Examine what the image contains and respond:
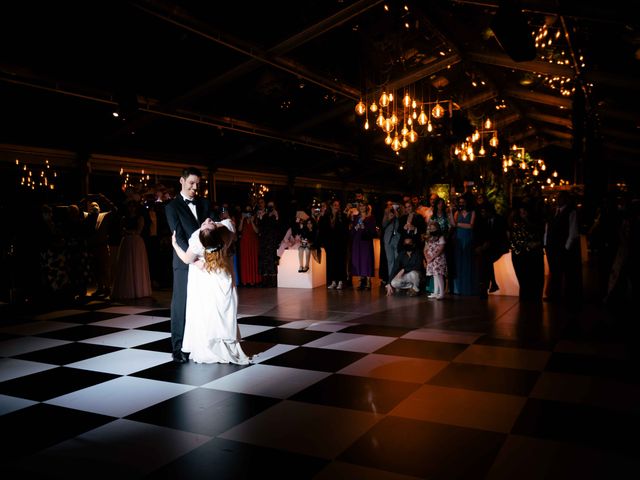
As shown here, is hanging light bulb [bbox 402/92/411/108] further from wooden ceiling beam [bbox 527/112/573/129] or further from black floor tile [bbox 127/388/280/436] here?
black floor tile [bbox 127/388/280/436]

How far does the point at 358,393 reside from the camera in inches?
146

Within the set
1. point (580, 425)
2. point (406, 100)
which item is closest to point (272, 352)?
point (580, 425)

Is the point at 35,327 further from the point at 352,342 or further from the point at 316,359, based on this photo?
the point at 352,342

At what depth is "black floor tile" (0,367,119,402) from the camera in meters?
3.84

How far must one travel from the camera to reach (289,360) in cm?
464

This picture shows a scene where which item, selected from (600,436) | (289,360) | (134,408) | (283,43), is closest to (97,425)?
(134,408)

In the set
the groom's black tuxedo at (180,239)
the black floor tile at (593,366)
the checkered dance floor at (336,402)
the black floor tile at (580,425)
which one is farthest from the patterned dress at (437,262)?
the black floor tile at (580,425)

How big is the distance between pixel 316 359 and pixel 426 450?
1996 mm

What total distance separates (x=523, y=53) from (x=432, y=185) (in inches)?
299

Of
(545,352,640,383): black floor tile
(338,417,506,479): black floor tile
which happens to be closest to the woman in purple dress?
(545,352,640,383): black floor tile

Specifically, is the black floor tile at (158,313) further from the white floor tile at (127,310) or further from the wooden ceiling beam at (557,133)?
the wooden ceiling beam at (557,133)

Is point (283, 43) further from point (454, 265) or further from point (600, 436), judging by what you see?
point (600, 436)

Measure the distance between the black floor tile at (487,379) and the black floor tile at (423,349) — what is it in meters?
0.34

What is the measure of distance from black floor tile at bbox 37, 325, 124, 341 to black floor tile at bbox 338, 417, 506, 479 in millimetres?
4007
